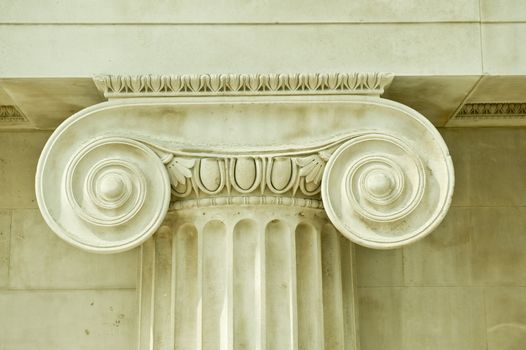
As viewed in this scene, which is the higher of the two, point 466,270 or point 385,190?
point 385,190

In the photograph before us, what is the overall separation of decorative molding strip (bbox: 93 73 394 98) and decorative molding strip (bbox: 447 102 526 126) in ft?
4.90

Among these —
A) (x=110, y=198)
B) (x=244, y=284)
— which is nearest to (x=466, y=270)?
(x=244, y=284)

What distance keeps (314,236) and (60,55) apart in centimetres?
228

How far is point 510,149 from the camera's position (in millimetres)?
8141

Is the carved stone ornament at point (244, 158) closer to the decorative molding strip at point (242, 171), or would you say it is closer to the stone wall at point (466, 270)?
the decorative molding strip at point (242, 171)

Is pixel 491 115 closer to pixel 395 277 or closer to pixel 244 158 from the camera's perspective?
pixel 395 277

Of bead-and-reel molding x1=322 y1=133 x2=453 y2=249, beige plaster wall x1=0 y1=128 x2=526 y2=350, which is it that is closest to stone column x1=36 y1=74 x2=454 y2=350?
bead-and-reel molding x1=322 y1=133 x2=453 y2=249

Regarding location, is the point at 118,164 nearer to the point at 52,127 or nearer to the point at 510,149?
the point at 52,127

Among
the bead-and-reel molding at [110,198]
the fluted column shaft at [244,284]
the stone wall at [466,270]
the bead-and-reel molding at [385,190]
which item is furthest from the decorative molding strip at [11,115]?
the stone wall at [466,270]

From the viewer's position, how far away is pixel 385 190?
6.32 meters

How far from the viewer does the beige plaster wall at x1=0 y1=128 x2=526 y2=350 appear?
7750 millimetres

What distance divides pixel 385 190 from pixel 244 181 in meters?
1.00

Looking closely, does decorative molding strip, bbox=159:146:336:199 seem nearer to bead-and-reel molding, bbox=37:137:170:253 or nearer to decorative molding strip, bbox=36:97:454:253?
decorative molding strip, bbox=36:97:454:253

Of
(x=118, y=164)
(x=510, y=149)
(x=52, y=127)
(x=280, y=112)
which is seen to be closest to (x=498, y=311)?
(x=510, y=149)
